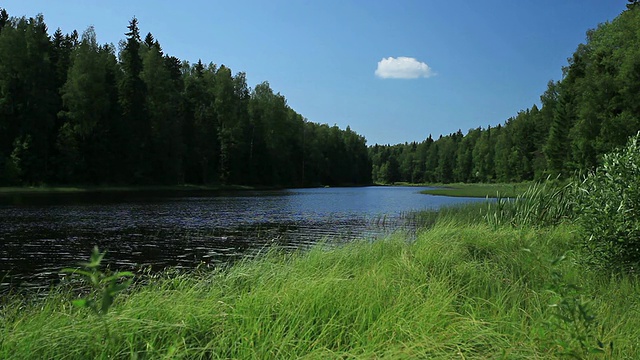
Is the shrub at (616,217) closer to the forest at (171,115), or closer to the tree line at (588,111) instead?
the tree line at (588,111)

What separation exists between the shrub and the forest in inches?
1221

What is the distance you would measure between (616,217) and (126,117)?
59139 mm

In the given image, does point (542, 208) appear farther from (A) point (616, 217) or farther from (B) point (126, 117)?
(B) point (126, 117)

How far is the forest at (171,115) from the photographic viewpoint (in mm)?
41406

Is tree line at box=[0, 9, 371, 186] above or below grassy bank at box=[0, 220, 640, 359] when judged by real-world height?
above

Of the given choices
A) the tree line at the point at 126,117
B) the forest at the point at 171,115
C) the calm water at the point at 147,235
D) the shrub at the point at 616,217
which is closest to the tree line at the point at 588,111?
the forest at the point at 171,115

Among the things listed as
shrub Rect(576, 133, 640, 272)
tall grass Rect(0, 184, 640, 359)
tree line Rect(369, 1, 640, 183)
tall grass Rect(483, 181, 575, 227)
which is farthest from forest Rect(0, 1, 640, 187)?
tall grass Rect(0, 184, 640, 359)

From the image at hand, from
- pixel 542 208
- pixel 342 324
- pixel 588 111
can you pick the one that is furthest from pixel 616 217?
pixel 588 111

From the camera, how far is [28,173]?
4759cm

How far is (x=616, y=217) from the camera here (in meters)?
6.94

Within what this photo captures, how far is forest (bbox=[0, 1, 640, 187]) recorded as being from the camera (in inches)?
1630

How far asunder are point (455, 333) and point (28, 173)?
178 feet

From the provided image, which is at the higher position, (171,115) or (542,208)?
(171,115)

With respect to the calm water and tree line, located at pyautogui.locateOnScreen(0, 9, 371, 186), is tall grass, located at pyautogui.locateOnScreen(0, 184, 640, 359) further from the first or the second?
tree line, located at pyautogui.locateOnScreen(0, 9, 371, 186)
